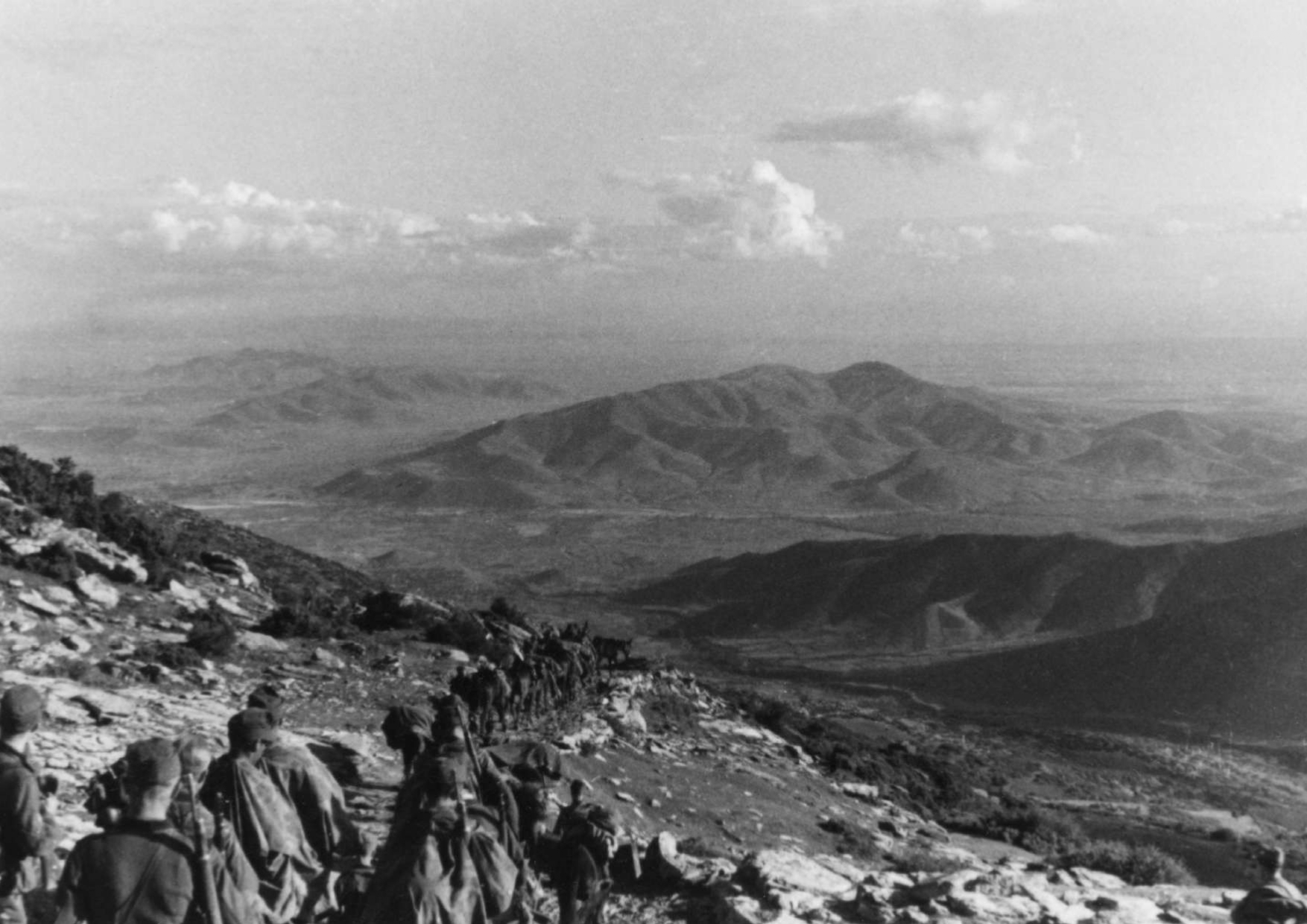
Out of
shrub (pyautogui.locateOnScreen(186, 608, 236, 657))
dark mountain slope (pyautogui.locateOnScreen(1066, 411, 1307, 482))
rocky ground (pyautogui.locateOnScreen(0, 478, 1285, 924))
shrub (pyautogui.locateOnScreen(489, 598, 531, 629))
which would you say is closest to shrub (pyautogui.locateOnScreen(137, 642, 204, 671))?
rocky ground (pyautogui.locateOnScreen(0, 478, 1285, 924))

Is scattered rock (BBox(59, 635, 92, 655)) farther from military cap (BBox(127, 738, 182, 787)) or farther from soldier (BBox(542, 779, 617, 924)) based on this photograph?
military cap (BBox(127, 738, 182, 787))

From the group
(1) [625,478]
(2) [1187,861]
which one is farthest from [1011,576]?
(1) [625,478]

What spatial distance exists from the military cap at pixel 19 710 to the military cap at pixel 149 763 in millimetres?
1368

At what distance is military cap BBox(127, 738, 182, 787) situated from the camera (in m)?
3.40

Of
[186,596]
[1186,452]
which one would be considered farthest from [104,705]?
[1186,452]

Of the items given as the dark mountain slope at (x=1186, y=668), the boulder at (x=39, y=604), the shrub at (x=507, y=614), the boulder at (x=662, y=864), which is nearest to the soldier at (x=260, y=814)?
the boulder at (x=662, y=864)

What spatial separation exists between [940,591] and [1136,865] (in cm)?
5104

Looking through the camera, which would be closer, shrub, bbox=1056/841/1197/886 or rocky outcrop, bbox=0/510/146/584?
shrub, bbox=1056/841/1197/886

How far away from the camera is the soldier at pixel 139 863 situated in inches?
134

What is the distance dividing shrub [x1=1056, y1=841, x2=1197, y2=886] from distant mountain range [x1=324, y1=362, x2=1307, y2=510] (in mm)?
96124

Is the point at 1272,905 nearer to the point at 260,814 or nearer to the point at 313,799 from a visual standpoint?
the point at 313,799

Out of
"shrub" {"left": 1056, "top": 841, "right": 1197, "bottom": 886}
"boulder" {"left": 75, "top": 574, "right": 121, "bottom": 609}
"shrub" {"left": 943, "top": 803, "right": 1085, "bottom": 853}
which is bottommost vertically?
"shrub" {"left": 943, "top": 803, "right": 1085, "bottom": 853}

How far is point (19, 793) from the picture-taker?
4.58 meters

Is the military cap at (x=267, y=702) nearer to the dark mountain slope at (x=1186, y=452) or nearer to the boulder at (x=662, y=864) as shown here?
the boulder at (x=662, y=864)
